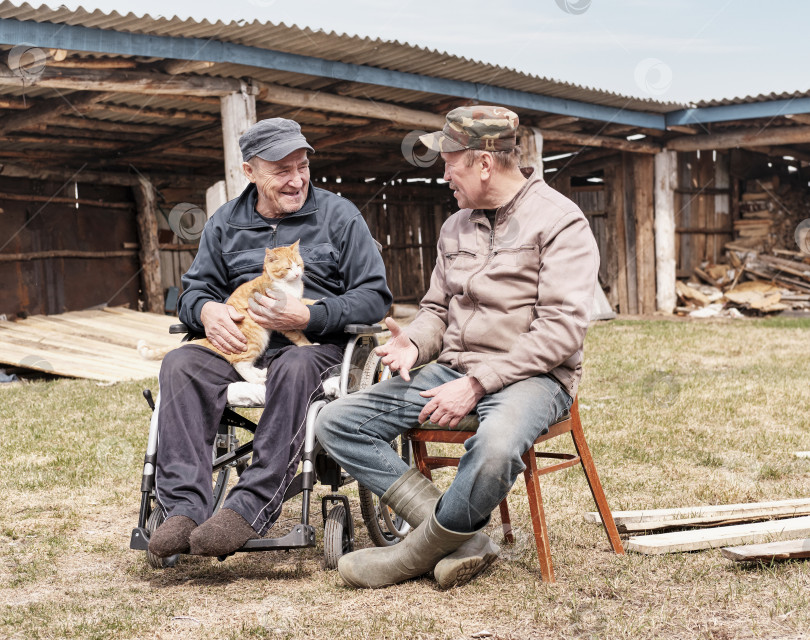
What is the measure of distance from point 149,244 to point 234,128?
590 cm

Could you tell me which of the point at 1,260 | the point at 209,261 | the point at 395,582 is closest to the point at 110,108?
the point at 1,260

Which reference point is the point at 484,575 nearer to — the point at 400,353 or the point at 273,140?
the point at 400,353

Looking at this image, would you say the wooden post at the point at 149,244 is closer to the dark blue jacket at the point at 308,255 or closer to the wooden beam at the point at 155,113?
the wooden beam at the point at 155,113

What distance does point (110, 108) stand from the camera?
9.84 m

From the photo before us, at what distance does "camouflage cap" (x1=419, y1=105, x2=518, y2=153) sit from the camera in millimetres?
3105

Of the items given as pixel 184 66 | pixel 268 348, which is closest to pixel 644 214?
pixel 184 66

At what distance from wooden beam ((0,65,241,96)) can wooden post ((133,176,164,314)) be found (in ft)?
19.7

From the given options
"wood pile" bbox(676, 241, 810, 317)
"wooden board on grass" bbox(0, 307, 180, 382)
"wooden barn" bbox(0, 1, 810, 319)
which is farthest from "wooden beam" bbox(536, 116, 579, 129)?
"wooden board on grass" bbox(0, 307, 180, 382)

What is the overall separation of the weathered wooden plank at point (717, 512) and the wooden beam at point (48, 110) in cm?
730

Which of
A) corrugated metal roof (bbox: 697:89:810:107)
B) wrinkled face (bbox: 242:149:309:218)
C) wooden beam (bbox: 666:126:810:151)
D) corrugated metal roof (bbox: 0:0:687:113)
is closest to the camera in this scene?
wrinkled face (bbox: 242:149:309:218)

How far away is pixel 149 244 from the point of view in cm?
1433

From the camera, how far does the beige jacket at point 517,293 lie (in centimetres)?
291

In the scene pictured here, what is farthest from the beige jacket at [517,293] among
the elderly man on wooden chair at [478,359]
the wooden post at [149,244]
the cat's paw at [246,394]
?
the wooden post at [149,244]

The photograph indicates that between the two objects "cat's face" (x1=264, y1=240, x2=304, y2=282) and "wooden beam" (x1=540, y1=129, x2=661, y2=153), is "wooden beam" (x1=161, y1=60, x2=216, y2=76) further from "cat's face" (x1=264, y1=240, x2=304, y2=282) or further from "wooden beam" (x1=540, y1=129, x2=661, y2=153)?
"wooden beam" (x1=540, y1=129, x2=661, y2=153)
